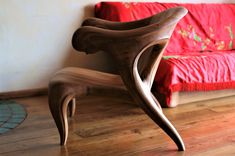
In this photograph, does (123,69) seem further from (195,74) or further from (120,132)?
(195,74)

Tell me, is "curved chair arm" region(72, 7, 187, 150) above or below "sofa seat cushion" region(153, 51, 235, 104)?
above

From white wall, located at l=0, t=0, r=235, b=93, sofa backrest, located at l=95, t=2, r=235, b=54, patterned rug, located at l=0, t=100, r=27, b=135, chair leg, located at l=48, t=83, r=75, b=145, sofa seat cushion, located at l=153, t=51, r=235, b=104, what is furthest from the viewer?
sofa backrest, located at l=95, t=2, r=235, b=54

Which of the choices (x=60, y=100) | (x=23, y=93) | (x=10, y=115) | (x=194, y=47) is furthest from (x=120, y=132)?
(x=194, y=47)

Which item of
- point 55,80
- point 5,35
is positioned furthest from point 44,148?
point 5,35

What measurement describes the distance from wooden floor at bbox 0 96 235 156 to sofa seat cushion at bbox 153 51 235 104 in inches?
6.0

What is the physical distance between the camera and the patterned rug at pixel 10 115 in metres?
1.74

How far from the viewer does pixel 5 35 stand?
2.19 metres

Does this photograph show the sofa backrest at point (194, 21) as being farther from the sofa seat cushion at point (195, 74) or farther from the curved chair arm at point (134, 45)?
the curved chair arm at point (134, 45)

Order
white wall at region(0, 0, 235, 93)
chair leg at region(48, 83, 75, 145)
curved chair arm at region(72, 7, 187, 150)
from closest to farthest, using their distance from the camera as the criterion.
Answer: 1. curved chair arm at region(72, 7, 187, 150)
2. chair leg at region(48, 83, 75, 145)
3. white wall at region(0, 0, 235, 93)

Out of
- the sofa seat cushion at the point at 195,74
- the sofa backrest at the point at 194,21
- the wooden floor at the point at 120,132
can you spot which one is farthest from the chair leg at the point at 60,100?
the sofa backrest at the point at 194,21

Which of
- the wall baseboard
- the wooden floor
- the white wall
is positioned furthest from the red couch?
the wall baseboard

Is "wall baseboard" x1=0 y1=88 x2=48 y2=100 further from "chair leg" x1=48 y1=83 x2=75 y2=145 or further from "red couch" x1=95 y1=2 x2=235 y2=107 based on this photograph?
"chair leg" x1=48 y1=83 x2=75 y2=145

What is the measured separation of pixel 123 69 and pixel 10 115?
2.94 feet

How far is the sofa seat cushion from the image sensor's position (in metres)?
2.07
